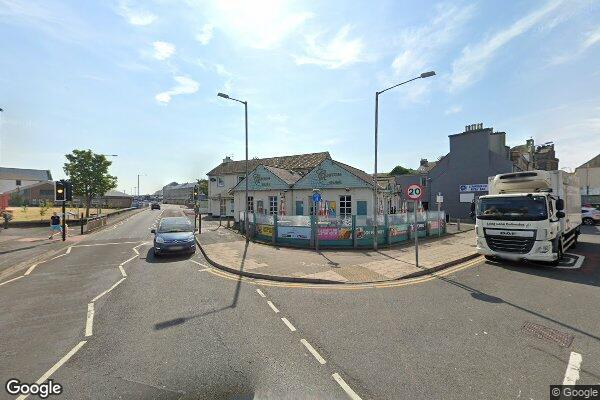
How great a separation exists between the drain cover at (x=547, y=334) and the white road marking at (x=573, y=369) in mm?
430

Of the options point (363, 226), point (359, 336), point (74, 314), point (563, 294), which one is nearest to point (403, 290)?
point (359, 336)

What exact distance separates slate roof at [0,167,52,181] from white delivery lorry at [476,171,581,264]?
393 feet

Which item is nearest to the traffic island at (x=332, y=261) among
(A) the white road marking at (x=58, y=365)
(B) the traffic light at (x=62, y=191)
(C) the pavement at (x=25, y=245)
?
(A) the white road marking at (x=58, y=365)

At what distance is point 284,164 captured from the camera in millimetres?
38750

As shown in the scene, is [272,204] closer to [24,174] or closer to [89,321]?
[89,321]

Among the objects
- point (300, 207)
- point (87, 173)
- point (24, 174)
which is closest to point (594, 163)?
point (300, 207)

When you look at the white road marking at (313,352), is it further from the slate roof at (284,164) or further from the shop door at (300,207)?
the slate roof at (284,164)

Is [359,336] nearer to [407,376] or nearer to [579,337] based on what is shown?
[407,376]

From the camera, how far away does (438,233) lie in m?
19.3

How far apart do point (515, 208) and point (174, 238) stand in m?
A: 14.6

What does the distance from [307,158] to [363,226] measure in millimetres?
24594

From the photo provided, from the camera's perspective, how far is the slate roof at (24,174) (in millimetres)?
87338

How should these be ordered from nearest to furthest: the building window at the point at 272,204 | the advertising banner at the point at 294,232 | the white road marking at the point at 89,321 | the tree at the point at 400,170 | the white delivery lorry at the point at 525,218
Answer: the white road marking at the point at 89,321
the white delivery lorry at the point at 525,218
the advertising banner at the point at 294,232
the building window at the point at 272,204
the tree at the point at 400,170

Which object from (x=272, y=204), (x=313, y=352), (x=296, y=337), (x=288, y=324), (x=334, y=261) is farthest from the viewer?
(x=272, y=204)
